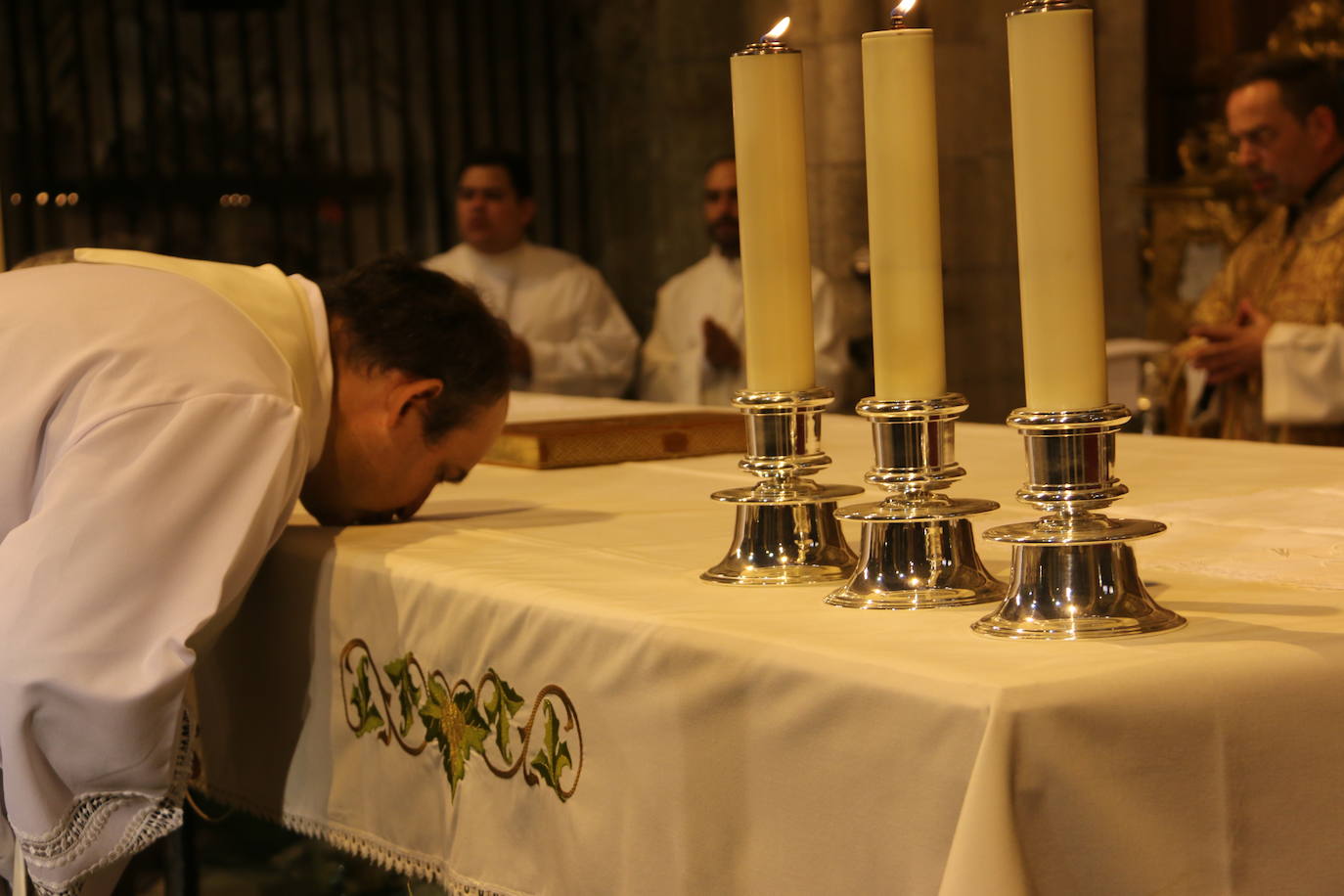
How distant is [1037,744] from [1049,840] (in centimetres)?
7

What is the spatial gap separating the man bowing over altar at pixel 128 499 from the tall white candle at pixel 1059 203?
910mm

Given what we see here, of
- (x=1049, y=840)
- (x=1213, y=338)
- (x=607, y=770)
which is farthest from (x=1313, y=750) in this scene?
(x=1213, y=338)

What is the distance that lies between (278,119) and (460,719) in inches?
319

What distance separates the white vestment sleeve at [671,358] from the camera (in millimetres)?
6812

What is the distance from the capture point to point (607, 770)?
4.85 feet

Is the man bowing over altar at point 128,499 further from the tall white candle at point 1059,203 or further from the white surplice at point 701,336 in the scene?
the white surplice at point 701,336

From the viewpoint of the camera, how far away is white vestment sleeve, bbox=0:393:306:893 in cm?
162

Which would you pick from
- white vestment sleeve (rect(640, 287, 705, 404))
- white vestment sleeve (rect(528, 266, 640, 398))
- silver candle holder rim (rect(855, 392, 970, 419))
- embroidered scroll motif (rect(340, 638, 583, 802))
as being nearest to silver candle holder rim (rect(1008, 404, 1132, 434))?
silver candle holder rim (rect(855, 392, 970, 419))

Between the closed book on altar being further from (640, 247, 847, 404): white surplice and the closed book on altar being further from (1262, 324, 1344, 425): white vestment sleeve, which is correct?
(640, 247, 847, 404): white surplice

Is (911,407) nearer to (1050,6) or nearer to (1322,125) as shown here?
(1050,6)

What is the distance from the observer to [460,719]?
1.73 m

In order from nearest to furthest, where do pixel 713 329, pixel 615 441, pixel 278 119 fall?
pixel 615 441 < pixel 713 329 < pixel 278 119

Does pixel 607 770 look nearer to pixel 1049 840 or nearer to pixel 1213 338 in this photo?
pixel 1049 840

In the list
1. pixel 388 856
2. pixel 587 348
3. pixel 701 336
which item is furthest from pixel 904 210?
pixel 587 348
